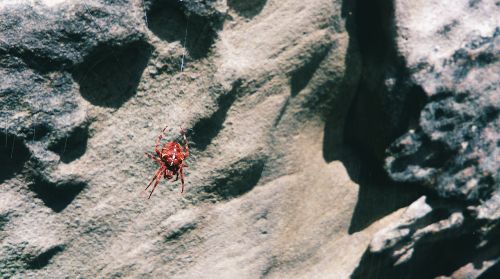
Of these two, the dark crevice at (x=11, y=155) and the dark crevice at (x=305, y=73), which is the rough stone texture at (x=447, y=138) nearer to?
the dark crevice at (x=305, y=73)

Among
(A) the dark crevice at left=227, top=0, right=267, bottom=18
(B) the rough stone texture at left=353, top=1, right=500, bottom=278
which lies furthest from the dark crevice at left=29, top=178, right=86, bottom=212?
(B) the rough stone texture at left=353, top=1, right=500, bottom=278

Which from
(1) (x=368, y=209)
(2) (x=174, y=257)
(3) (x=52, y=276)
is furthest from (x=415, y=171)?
(3) (x=52, y=276)

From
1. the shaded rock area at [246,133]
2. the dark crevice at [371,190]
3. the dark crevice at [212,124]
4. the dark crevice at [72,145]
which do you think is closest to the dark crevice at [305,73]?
the shaded rock area at [246,133]

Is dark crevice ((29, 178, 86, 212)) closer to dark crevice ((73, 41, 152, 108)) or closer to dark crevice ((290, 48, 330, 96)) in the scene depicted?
dark crevice ((73, 41, 152, 108))

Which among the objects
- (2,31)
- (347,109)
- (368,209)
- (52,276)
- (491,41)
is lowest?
(368,209)

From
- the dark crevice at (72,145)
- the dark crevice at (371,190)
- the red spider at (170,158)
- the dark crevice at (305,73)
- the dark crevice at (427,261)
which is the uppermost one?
the dark crevice at (72,145)

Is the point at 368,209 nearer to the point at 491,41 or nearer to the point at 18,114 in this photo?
the point at 491,41

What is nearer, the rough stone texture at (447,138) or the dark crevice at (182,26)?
the dark crevice at (182,26)

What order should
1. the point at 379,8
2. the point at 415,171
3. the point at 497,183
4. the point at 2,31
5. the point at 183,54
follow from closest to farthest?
the point at 2,31
the point at 183,54
the point at 379,8
the point at 415,171
the point at 497,183
